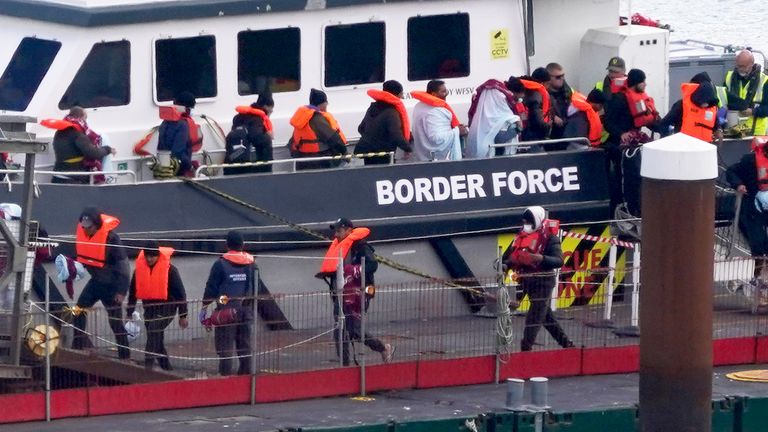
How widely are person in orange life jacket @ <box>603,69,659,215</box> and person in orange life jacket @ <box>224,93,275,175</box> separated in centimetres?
296

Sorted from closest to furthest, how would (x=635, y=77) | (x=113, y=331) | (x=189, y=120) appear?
(x=113, y=331), (x=189, y=120), (x=635, y=77)

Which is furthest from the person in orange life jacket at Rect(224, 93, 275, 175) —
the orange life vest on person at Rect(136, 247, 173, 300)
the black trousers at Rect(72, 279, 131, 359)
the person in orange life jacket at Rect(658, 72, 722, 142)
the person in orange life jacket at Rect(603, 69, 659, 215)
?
the person in orange life jacket at Rect(658, 72, 722, 142)

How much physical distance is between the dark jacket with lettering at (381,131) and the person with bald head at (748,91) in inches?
137

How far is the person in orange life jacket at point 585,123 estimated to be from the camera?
14.4m

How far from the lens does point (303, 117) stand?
13.5 meters

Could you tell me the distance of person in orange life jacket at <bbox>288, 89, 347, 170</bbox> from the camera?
13.5 m

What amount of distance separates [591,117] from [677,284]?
17.1ft

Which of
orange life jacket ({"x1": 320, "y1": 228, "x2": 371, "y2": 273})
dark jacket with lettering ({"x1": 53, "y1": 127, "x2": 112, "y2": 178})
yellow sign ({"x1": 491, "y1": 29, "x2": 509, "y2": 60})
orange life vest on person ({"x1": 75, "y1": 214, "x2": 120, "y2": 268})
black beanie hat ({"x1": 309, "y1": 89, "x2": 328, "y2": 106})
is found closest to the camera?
orange life vest on person ({"x1": 75, "y1": 214, "x2": 120, "y2": 268})

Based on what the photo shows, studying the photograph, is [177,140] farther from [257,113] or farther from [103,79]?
[103,79]

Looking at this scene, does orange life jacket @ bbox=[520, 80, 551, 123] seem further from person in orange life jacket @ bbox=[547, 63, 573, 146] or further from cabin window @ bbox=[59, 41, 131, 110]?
cabin window @ bbox=[59, 41, 131, 110]

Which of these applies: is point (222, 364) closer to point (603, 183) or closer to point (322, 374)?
point (322, 374)

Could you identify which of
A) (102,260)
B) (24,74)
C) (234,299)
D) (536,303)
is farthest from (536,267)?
(24,74)

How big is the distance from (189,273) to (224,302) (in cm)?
163

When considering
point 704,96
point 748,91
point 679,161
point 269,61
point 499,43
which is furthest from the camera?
point 748,91
